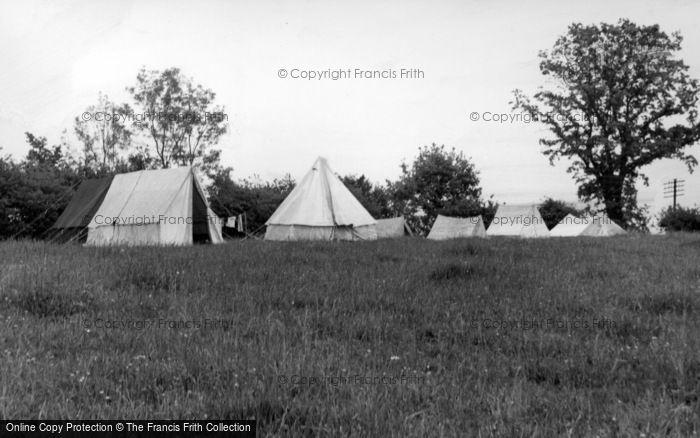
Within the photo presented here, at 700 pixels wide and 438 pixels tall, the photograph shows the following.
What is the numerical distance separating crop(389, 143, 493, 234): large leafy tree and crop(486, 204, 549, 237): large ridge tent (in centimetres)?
1449

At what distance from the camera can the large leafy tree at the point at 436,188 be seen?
59.8 meters

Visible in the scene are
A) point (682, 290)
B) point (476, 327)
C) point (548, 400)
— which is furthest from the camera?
point (682, 290)

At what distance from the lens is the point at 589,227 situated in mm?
36000

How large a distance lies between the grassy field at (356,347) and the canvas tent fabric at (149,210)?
11533mm

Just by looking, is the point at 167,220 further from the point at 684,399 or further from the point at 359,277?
the point at 684,399

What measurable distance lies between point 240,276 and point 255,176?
45756 millimetres

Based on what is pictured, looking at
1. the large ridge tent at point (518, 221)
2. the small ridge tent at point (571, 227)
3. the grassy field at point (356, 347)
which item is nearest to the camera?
the grassy field at point (356, 347)

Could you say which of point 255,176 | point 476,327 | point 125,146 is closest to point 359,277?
point 476,327

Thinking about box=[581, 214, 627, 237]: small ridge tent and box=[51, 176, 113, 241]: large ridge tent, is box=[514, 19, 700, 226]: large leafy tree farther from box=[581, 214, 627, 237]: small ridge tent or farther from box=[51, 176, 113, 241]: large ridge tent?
box=[51, 176, 113, 241]: large ridge tent

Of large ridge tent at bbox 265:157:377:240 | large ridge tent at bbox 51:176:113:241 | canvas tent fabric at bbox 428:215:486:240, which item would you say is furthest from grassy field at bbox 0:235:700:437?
canvas tent fabric at bbox 428:215:486:240

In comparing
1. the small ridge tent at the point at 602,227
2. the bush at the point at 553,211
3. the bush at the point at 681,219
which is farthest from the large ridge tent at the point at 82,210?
the bush at the point at 553,211

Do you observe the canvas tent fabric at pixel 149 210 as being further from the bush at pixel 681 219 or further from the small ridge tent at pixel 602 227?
the bush at pixel 681 219

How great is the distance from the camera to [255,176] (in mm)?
51594

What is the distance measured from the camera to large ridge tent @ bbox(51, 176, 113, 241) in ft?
68.1
